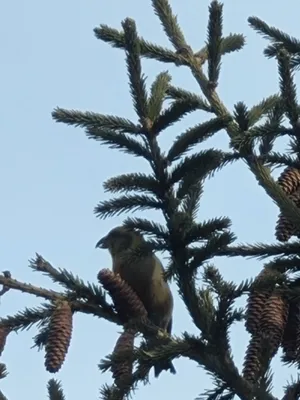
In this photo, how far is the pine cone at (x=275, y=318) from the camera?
8.41 feet

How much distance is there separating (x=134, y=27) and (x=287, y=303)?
978mm

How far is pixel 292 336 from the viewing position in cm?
277

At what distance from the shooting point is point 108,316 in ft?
9.74

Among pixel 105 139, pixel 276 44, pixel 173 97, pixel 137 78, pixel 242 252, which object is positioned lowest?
pixel 242 252

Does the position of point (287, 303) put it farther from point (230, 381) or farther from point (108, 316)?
point (108, 316)

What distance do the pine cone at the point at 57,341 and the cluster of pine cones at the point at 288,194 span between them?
2.35 feet

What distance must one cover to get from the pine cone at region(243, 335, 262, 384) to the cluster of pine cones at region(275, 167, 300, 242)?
1.18ft

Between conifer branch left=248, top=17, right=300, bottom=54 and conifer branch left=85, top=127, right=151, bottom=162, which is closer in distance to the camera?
conifer branch left=85, top=127, right=151, bottom=162

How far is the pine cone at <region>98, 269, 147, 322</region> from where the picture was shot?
2.85 m

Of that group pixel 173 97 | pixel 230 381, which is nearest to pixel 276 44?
pixel 173 97

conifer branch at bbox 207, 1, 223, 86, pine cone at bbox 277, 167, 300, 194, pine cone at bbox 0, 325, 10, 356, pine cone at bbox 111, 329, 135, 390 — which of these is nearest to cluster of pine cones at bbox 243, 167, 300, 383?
pine cone at bbox 277, 167, 300, 194

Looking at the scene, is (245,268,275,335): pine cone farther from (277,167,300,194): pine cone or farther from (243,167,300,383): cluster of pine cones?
(277,167,300,194): pine cone

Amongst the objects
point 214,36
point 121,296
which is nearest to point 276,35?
point 214,36

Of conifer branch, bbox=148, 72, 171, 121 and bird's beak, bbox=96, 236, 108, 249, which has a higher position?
bird's beak, bbox=96, 236, 108, 249
